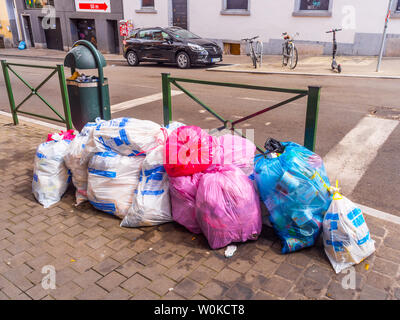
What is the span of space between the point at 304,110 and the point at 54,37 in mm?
24139

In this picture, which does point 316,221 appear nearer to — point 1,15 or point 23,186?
point 23,186

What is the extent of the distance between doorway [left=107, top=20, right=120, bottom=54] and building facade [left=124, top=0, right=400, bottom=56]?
2257 millimetres

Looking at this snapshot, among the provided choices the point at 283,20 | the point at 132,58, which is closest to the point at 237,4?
the point at 283,20

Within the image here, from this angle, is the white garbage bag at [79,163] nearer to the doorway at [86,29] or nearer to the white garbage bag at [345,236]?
the white garbage bag at [345,236]

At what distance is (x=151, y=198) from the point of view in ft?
11.2

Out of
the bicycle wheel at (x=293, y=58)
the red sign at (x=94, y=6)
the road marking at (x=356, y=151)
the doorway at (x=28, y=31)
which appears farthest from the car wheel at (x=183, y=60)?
the doorway at (x=28, y=31)

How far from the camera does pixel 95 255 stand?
10.1 feet

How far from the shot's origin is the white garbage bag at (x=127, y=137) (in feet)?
11.6

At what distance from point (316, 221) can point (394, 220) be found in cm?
104

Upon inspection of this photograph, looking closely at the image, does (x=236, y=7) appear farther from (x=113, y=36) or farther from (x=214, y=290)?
(x=214, y=290)

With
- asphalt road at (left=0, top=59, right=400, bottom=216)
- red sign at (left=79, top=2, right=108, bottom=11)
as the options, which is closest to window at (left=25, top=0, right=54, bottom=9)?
red sign at (left=79, top=2, right=108, bottom=11)

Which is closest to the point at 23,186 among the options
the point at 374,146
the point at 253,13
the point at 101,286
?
the point at 101,286

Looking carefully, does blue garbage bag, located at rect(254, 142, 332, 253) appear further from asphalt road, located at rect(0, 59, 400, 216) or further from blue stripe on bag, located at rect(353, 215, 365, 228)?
asphalt road, located at rect(0, 59, 400, 216)

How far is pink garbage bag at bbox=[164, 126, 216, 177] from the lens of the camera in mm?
3275
